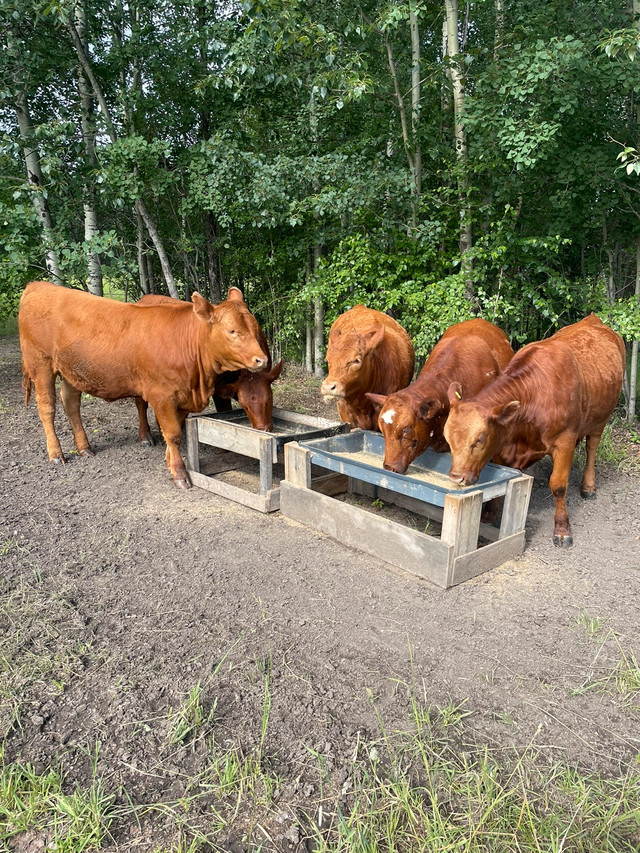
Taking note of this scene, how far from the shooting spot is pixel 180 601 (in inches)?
141

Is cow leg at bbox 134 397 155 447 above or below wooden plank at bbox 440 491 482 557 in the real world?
below

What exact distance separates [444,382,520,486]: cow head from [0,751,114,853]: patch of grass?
2.72 m

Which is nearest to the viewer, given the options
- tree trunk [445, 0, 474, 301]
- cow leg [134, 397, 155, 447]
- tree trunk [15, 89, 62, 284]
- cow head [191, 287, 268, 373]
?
cow head [191, 287, 268, 373]

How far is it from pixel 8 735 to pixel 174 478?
330 centimetres

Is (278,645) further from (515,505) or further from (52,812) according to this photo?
(515,505)

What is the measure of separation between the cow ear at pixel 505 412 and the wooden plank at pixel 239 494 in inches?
80.0

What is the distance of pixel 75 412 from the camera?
6.51m

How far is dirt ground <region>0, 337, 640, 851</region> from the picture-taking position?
240 centimetres

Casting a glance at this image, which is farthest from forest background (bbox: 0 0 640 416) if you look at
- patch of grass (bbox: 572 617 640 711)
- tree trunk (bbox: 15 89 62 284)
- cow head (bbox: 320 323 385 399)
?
patch of grass (bbox: 572 617 640 711)

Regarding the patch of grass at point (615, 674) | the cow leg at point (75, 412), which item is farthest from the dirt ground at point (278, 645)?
the cow leg at point (75, 412)

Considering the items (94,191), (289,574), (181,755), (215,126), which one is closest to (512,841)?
(181,755)

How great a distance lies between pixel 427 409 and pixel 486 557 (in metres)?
1.16

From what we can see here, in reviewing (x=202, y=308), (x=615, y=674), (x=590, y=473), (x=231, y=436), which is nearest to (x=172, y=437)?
(x=231, y=436)

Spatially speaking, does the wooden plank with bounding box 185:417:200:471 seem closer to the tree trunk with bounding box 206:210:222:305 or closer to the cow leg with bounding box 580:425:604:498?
the cow leg with bounding box 580:425:604:498
